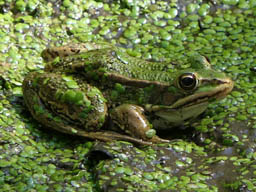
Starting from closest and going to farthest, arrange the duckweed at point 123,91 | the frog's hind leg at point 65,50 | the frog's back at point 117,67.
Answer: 1. the duckweed at point 123,91
2. the frog's back at point 117,67
3. the frog's hind leg at point 65,50

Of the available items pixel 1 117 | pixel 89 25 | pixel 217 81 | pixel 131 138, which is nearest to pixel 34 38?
pixel 89 25

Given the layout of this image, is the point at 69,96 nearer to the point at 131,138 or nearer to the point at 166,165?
the point at 131,138

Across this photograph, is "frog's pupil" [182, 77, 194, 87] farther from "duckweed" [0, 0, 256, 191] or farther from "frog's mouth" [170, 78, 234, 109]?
"duckweed" [0, 0, 256, 191]

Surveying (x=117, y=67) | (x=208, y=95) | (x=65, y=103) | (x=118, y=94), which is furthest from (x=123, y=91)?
(x=208, y=95)

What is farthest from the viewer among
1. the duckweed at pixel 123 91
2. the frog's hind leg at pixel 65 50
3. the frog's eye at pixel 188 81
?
the frog's hind leg at pixel 65 50

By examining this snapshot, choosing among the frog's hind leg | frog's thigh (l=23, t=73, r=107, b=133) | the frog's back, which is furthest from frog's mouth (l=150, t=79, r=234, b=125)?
the frog's hind leg

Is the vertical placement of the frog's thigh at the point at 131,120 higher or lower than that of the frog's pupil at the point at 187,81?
lower

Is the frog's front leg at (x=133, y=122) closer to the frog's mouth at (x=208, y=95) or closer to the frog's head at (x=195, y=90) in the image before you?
the frog's head at (x=195, y=90)

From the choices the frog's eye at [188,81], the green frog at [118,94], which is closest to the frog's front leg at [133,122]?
the green frog at [118,94]
